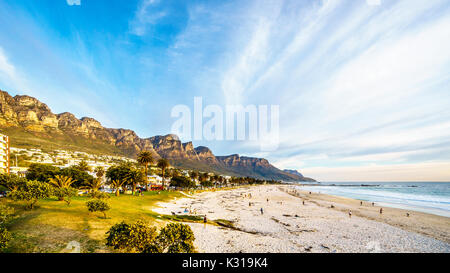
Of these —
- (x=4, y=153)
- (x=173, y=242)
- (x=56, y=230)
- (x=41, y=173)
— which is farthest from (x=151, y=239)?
(x=4, y=153)

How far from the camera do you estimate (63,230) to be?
17047 mm

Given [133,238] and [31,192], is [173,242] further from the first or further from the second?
[31,192]

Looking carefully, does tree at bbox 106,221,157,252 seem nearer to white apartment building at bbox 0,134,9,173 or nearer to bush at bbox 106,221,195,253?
bush at bbox 106,221,195,253

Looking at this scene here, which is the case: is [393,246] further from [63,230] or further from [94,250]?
[63,230]

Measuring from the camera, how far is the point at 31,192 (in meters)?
21.5

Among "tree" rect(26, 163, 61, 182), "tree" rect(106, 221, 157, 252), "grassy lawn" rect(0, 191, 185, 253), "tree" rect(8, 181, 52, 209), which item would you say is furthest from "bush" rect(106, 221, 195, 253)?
"tree" rect(26, 163, 61, 182)

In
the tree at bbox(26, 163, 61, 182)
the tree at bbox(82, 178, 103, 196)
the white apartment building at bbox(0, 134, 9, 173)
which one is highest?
the white apartment building at bbox(0, 134, 9, 173)

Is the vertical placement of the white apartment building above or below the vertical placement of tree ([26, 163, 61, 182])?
above

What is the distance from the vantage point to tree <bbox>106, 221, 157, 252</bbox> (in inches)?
468

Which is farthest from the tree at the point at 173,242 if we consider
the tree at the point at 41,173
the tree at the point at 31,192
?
the tree at the point at 41,173

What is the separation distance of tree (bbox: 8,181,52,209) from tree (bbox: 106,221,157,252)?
58.0ft

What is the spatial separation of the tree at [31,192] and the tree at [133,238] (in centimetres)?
1767

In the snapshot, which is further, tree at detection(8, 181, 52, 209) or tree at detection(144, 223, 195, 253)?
tree at detection(8, 181, 52, 209)
